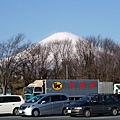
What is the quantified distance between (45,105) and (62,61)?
56.8 m

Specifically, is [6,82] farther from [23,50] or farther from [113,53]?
[113,53]

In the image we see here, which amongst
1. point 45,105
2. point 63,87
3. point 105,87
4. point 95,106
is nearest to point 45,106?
point 45,105

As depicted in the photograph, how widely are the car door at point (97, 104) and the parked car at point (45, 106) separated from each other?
2819mm

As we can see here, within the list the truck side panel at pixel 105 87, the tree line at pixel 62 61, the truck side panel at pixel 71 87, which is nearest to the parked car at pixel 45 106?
the truck side panel at pixel 71 87

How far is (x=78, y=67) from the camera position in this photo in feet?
267

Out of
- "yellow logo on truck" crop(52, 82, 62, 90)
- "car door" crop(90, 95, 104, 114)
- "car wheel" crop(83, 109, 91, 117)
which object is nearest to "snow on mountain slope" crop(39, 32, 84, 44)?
"yellow logo on truck" crop(52, 82, 62, 90)

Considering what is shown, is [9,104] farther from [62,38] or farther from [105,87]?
[62,38]

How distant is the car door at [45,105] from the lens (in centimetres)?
2706

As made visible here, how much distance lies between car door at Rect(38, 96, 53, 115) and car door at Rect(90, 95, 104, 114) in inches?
132

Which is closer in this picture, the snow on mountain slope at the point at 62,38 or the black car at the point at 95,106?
the black car at the point at 95,106

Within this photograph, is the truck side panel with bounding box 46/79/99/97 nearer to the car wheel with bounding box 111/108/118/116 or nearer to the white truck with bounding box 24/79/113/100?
the white truck with bounding box 24/79/113/100

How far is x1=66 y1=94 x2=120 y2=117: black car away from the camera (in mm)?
25656

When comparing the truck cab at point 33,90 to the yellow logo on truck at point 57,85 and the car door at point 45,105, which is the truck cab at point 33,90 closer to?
the yellow logo on truck at point 57,85

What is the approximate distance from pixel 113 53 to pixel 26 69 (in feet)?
64.2
